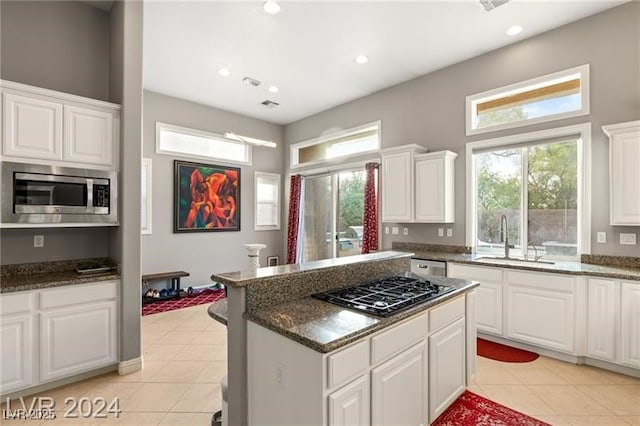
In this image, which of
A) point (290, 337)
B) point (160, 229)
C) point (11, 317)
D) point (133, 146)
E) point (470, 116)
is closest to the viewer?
point (290, 337)

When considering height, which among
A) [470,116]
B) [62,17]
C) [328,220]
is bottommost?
[328,220]

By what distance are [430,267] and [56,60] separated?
466 cm

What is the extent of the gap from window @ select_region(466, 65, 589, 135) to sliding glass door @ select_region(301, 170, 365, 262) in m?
2.16

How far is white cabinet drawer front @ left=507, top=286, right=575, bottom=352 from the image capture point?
299 centimetres

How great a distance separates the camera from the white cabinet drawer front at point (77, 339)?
244 centimetres

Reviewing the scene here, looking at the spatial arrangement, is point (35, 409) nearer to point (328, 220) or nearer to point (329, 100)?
point (328, 220)

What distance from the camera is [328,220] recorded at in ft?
20.8

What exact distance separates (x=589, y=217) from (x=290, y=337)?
3.66m

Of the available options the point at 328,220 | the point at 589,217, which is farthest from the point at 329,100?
the point at 589,217

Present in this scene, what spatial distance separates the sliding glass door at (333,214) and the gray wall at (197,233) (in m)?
0.92

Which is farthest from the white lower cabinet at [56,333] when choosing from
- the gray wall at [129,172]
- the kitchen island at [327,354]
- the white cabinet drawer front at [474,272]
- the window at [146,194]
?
the white cabinet drawer front at [474,272]

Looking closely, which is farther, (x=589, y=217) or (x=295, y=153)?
(x=295, y=153)

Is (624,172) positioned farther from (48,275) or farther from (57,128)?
(48,275)

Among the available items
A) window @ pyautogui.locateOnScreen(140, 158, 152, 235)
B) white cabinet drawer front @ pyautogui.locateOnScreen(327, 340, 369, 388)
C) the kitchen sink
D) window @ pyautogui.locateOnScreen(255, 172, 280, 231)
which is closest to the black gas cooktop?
white cabinet drawer front @ pyautogui.locateOnScreen(327, 340, 369, 388)
